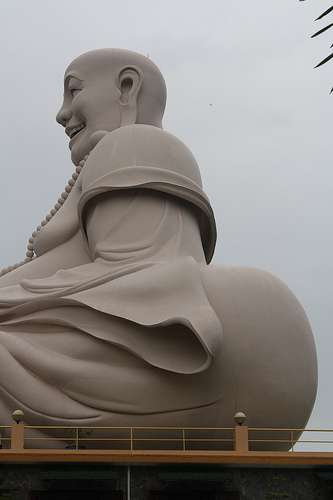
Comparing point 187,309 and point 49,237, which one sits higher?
point 49,237

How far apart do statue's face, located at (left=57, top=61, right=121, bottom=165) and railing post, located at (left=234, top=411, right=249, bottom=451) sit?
5766mm

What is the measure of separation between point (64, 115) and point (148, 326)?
17.0ft

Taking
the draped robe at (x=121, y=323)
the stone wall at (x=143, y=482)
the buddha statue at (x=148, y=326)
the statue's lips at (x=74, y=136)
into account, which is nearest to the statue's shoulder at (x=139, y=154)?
the buddha statue at (x=148, y=326)

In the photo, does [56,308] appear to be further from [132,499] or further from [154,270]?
[132,499]

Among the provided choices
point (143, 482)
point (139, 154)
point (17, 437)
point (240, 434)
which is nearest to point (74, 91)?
point (139, 154)

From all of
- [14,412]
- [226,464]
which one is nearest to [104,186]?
[14,412]

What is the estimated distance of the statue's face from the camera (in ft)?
49.1

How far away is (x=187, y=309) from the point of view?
11.7 m

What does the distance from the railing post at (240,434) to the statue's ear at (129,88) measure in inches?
230

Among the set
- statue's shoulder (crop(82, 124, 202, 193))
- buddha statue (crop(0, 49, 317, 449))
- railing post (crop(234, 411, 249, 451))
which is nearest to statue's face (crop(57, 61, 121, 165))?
statue's shoulder (crop(82, 124, 202, 193))

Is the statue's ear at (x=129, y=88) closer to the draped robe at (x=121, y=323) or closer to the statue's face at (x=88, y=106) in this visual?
the statue's face at (x=88, y=106)

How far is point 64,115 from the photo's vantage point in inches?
609

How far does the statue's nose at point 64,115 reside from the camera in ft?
50.6

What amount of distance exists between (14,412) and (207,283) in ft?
9.88
